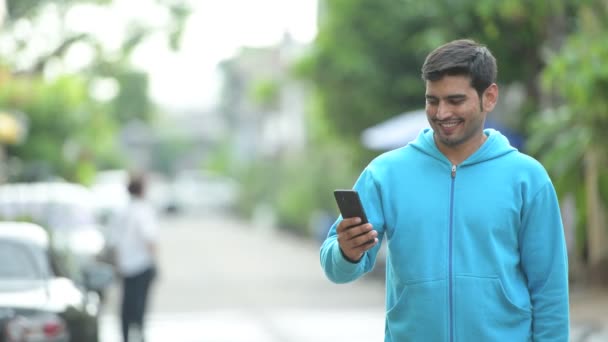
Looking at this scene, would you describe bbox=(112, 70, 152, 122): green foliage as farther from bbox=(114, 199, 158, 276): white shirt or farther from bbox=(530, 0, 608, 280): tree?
bbox=(114, 199, 158, 276): white shirt

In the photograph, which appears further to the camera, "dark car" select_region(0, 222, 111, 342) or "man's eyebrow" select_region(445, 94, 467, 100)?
"dark car" select_region(0, 222, 111, 342)

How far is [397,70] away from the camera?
63.6 ft

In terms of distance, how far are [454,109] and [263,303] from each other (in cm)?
1372

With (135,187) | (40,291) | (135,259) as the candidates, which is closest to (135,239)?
(135,259)

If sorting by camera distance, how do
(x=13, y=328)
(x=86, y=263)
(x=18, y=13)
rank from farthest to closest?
1. (x=18, y=13)
2. (x=86, y=263)
3. (x=13, y=328)

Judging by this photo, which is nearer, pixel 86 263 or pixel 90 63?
pixel 86 263

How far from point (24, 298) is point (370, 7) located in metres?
13.0

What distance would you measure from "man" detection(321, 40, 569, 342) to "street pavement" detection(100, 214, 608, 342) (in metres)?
6.72

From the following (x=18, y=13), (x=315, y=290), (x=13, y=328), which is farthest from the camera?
(x=18, y=13)

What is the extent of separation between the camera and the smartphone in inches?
130

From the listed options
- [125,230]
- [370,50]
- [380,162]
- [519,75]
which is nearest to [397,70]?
[370,50]

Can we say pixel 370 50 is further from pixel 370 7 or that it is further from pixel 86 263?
pixel 86 263

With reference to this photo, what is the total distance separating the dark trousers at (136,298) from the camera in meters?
10.5

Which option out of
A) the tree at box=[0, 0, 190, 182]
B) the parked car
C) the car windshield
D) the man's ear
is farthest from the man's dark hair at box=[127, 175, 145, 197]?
the tree at box=[0, 0, 190, 182]
